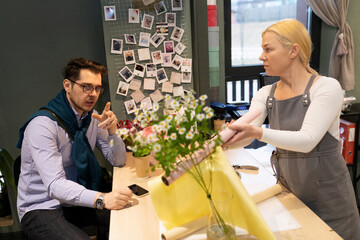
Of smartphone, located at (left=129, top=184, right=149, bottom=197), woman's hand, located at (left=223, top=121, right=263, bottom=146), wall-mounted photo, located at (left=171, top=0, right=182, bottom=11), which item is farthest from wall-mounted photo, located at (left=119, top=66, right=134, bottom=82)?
woman's hand, located at (left=223, top=121, right=263, bottom=146)

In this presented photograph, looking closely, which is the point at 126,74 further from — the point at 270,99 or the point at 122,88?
the point at 270,99

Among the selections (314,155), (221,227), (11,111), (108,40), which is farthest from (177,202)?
(11,111)

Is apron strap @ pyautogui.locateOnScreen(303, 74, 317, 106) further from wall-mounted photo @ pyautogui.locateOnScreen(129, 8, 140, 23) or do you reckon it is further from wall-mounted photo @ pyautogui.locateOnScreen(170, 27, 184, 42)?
wall-mounted photo @ pyautogui.locateOnScreen(129, 8, 140, 23)

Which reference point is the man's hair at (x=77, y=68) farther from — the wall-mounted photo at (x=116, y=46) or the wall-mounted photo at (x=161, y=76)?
the wall-mounted photo at (x=161, y=76)

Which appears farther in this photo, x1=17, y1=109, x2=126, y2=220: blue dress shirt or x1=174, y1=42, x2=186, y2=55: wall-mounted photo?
x1=174, y1=42, x2=186, y2=55: wall-mounted photo

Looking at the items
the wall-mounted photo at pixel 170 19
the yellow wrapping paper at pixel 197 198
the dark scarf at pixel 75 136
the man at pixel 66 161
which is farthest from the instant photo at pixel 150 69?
the yellow wrapping paper at pixel 197 198

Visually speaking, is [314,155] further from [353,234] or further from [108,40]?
[108,40]

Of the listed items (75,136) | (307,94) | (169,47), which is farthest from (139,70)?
(307,94)

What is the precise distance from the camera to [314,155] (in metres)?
1.67

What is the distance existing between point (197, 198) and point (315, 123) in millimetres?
619

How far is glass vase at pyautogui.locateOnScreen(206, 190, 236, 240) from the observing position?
117 centimetres

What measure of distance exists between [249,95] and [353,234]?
2.50 metres

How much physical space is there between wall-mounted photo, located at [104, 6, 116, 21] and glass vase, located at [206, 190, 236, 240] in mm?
1815

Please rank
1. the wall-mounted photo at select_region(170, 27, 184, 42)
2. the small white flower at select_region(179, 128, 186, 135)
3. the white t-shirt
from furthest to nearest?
the wall-mounted photo at select_region(170, 27, 184, 42), the white t-shirt, the small white flower at select_region(179, 128, 186, 135)
